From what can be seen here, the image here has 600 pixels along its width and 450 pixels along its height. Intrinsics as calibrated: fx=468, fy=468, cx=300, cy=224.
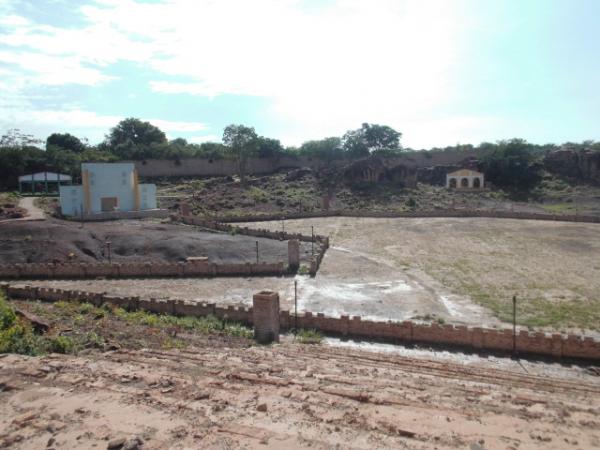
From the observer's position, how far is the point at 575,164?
6950 cm

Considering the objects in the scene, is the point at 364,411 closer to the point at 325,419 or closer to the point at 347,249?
the point at 325,419

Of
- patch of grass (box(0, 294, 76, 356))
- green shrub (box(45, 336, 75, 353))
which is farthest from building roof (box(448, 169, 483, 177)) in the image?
green shrub (box(45, 336, 75, 353))

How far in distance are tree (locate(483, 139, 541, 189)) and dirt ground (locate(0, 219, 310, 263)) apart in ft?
156

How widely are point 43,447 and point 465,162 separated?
75.8m

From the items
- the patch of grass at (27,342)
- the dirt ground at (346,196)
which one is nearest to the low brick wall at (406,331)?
the patch of grass at (27,342)

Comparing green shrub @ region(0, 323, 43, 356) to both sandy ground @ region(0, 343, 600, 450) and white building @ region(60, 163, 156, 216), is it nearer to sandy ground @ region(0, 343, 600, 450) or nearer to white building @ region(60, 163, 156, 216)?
sandy ground @ region(0, 343, 600, 450)

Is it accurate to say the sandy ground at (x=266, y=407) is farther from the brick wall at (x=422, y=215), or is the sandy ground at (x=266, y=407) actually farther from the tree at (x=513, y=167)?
the tree at (x=513, y=167)

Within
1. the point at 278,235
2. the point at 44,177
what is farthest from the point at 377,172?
the point at 44,177

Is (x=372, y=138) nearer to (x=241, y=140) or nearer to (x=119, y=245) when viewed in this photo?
(x=241, y=140)

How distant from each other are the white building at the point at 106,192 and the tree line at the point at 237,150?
2044cm

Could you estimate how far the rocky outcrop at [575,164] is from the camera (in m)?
67.4

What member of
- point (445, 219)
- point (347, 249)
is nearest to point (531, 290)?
point (347, 249)

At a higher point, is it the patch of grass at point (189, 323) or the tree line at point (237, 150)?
the tree line at point (237, 150)

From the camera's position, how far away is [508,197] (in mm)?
63656
